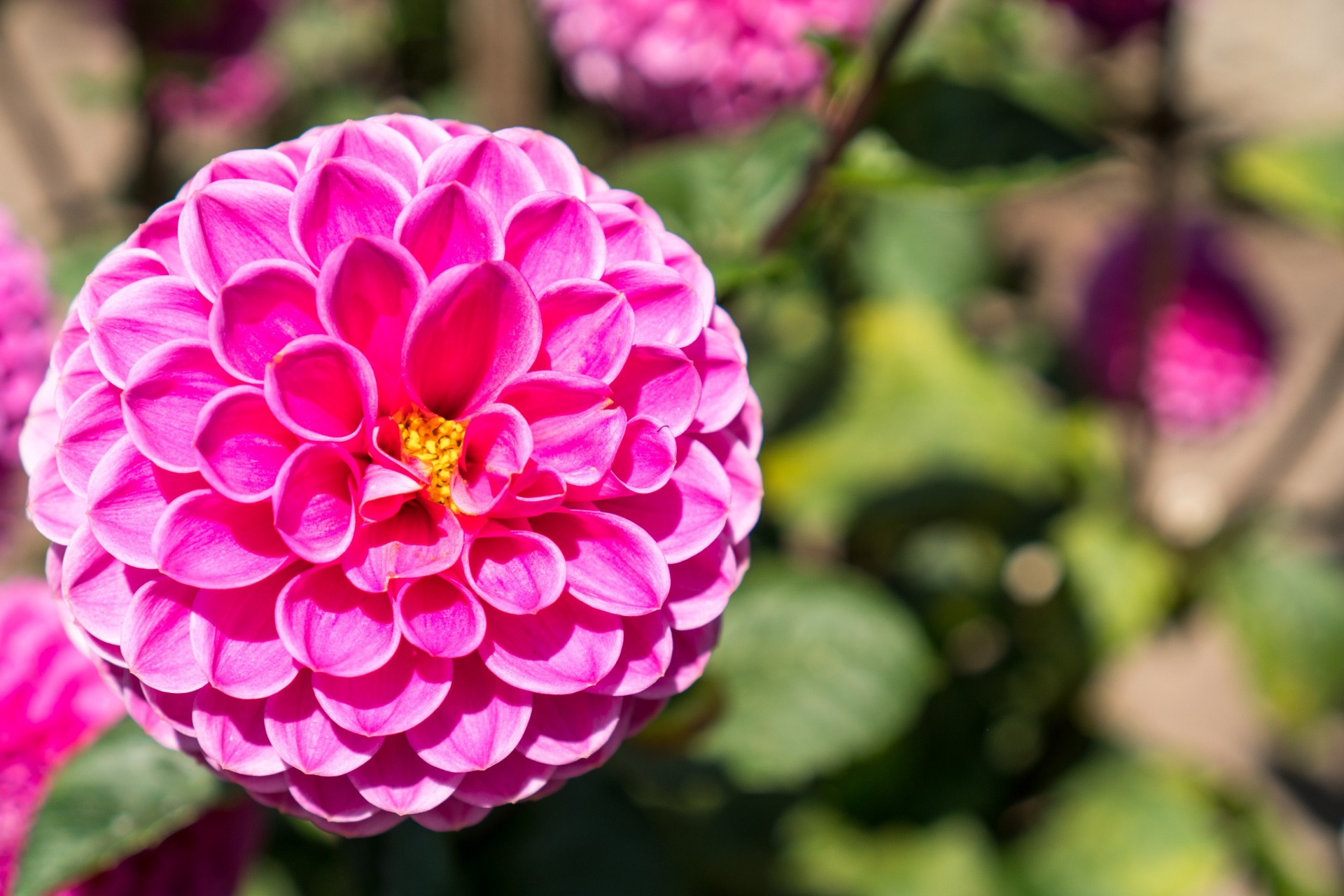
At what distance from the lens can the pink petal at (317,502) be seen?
427mm

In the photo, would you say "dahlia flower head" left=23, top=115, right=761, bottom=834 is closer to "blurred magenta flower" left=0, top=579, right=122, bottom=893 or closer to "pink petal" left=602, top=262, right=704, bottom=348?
"pink petal" left=602, top=262, right=704, bottom=348

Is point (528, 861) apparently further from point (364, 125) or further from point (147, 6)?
point (147, 6)

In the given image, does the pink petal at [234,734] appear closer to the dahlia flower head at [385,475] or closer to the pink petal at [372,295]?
the dahlia flower head at [385,475]

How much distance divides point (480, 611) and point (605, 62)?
75 centimetres

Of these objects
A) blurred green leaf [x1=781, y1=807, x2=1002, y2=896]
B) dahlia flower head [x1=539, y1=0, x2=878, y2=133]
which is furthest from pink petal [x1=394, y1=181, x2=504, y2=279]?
blurred green leaf [x1=781, y1=807, x2=1002, y2=896]

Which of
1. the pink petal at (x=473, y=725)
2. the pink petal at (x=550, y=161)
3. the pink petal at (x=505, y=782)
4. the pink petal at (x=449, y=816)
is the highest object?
the pink petal at (x=550, y=161)

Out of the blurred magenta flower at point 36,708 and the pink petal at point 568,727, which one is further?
the blurred magenta flower at point 36,708

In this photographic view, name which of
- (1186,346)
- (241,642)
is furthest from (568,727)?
(1186,346)

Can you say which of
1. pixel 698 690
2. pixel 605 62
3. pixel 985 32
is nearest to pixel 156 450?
pixel 698 690

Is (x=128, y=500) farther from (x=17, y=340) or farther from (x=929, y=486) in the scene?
(x=929, y=486)

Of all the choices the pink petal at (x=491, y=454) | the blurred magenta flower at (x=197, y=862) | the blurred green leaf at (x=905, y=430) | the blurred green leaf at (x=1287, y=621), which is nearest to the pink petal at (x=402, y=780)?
the pink petal at (x=491, y=454)

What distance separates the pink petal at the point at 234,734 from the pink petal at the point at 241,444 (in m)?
0.09

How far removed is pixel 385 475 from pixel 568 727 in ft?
0.43

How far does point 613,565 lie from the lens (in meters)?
0.45
